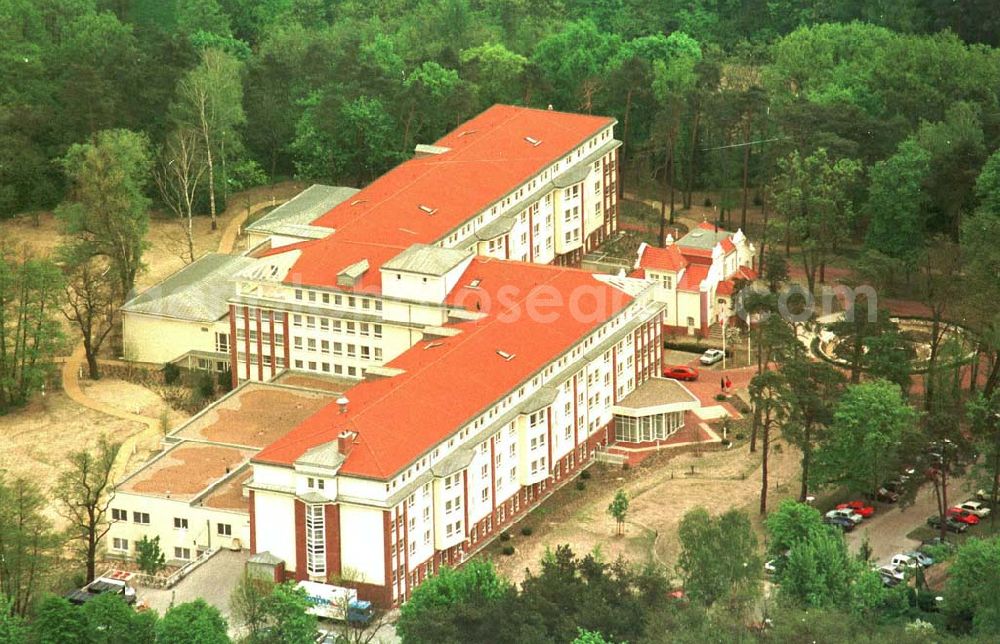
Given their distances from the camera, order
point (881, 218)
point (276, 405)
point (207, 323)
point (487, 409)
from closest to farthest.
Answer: point (487, 409) → point (276, 405) → point (207, 323) → point (881, 218)

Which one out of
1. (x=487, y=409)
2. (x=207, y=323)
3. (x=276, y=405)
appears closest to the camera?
(x=487, y=409)

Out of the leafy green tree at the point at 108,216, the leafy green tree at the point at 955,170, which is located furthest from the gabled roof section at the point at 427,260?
the leafy green tree at the point at 955,170

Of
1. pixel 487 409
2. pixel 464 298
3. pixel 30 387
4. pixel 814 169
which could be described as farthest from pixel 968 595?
pixel 30 387

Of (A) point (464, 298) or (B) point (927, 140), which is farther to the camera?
(B) point (927, 140)

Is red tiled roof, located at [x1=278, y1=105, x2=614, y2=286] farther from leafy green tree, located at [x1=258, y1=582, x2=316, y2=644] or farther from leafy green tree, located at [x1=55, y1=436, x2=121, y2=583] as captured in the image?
leafy green tree, located at [x1=258, y1=582, x2=316, y2=644]

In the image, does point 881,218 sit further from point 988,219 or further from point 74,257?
point 74,257

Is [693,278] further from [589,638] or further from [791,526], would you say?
[589,638]

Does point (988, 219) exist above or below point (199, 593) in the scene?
above
